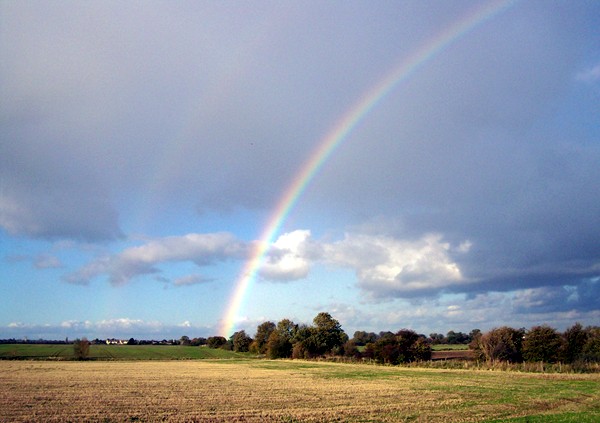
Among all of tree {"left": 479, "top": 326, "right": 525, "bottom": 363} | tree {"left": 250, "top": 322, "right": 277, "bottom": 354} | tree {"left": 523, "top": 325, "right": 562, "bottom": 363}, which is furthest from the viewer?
tree {"left": 250, "top": 322, "right": 277, "bottom": 354}

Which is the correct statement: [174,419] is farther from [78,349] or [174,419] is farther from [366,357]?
[78,349]

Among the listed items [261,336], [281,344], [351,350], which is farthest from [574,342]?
[261,336]

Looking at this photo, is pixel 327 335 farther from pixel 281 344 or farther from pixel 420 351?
pixel 420 351

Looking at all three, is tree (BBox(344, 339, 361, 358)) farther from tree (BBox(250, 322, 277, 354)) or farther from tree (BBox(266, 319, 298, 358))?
tree (BBox(250, 322, 277, 354))

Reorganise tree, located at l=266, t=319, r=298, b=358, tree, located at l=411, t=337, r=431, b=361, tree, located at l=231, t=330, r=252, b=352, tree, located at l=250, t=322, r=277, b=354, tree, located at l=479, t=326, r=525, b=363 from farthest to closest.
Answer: tree, located at l=231, t=330, r=252, b=352 < tree, located at l=250, t=322, r=277, b=354 < tree, located at l=266, t=319, r=298, b=358 < tree, located at l=411, t=337, r=431, b=361 < tree, located at l=479, t=326, r=525, b=363

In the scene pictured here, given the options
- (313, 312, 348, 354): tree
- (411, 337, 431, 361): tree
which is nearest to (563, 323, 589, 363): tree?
(411, 337, 431, 361): tree

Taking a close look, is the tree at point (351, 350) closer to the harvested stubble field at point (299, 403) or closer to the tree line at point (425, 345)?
the tree line at point (425, 345)

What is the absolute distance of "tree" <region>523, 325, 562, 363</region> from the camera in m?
73.2

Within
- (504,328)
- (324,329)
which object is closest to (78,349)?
(324,329)

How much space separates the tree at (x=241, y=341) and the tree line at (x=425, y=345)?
141ft

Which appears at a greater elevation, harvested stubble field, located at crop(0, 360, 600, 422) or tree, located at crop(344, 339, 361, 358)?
harvested stubble field, located at crop(0, 360, 600, 422)

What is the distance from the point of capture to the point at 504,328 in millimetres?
82438

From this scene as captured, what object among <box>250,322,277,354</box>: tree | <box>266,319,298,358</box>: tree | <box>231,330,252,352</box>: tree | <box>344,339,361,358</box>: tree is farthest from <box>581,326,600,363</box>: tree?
<box>231,330,252,352</box>: tree

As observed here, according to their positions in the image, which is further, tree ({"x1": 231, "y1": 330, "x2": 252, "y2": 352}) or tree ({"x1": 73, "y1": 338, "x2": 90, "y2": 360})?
tree ({"x1": 231, "y1": 330, "x2": 252, "y2": 352})
